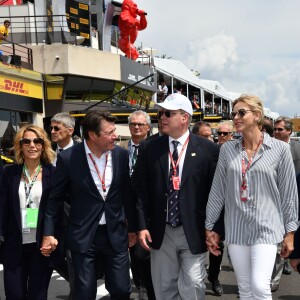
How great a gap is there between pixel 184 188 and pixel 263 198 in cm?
68

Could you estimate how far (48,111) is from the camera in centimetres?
2544

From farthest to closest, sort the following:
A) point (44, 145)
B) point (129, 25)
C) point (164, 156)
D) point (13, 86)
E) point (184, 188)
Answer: point (129, 25), point (13, 86), point (44, 145), point (164, 156), point (184, 188)

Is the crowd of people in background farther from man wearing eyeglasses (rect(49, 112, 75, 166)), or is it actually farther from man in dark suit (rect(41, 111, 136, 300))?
man wearing eyeglasses (rect(49, 112, 75, 166))

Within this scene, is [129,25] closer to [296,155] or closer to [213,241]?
[296,155]

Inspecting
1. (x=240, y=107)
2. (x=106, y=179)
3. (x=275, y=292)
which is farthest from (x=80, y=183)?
(x=275, y=292)

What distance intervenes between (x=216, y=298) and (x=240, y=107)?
2903mm

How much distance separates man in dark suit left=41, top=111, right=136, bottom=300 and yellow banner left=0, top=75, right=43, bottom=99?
16.1 m

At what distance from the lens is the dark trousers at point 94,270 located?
432 cm

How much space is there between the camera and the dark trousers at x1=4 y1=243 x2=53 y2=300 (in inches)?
171

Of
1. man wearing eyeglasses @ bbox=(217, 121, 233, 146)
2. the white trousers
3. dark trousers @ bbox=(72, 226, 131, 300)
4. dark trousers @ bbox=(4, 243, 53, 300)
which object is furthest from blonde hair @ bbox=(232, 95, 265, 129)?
man wearing eyeglasses @ bbox=(217, 121, 233, 146)

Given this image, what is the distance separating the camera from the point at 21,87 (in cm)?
2144

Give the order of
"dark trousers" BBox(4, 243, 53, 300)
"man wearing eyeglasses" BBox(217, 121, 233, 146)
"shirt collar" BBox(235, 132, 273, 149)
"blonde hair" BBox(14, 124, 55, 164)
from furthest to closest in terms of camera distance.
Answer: "man wearing eyeglasses" BBox(217, 121, 233, 146)
"blonde hair" BBox(14, 124, 55, 164)
"dark trousers" BBox(4, 243, 53, 300)
"shirt collar" BBox(235, 132, 273, 149)

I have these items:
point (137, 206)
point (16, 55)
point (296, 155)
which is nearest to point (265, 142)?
point (137, 206)

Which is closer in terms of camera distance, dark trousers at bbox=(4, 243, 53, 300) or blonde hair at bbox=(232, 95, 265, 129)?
blonde hair at bbox=(232, 95, 265, 129)
